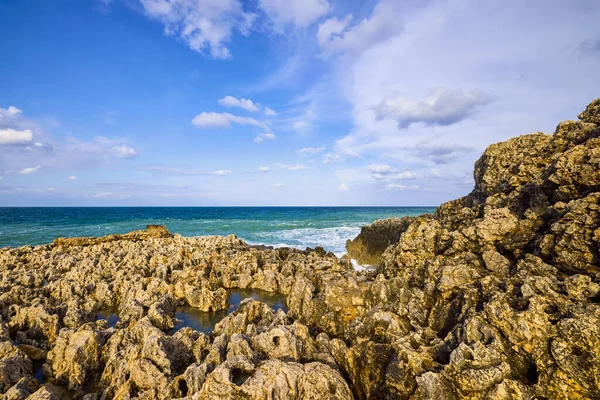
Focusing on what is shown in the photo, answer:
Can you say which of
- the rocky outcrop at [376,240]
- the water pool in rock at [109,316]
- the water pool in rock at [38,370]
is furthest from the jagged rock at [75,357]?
the rocky outcrop at [376,240]

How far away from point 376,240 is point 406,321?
18.3m

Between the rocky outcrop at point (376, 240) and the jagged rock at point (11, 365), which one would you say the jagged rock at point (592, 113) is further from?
the jagged rock at point (11, 365)

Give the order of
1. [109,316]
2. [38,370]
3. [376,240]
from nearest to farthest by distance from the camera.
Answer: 1. [38,370]
2. [109,316]
3. [376,240]

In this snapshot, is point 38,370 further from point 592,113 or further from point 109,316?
point 592,113

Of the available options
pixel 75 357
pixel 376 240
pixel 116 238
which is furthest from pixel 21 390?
pixel 116 238

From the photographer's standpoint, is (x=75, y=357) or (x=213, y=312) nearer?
(x=75, y=357)

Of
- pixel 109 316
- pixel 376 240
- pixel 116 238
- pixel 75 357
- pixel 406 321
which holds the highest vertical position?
pixel 376 240

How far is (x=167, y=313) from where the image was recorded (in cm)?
1314

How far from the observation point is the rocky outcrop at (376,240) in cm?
2664

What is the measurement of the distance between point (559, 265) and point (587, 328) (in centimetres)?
339

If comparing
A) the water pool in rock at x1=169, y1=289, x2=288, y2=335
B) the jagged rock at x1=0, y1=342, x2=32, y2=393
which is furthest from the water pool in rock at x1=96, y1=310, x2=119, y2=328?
the jagged rock at x1=0, y1=342, x2=32, y2=393

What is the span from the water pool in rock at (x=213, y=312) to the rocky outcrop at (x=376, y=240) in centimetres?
1332

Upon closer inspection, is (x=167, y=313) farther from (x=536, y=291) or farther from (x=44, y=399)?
(x=536, y=291)

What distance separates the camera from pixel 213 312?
1462cm
